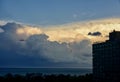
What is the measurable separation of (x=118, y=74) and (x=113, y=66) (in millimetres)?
5464

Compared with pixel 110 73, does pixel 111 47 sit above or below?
above

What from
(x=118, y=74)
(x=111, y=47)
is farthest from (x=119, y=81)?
(x=111, y=47)

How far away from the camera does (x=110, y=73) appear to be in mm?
199625

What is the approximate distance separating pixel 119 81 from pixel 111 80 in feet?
24.3

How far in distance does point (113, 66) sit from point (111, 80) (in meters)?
7.32

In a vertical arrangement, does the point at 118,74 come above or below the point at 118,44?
below

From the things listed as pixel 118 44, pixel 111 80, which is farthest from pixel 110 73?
pixel 118 44

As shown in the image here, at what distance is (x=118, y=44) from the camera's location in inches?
7594

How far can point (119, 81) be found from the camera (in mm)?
192875

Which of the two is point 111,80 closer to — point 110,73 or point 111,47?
point 110,73

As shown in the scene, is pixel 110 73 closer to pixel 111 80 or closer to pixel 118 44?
pixel 111 80

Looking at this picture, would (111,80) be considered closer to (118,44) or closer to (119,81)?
(119,81)

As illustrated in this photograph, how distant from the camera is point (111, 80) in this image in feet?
655

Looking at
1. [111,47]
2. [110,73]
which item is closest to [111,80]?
[110,73]
